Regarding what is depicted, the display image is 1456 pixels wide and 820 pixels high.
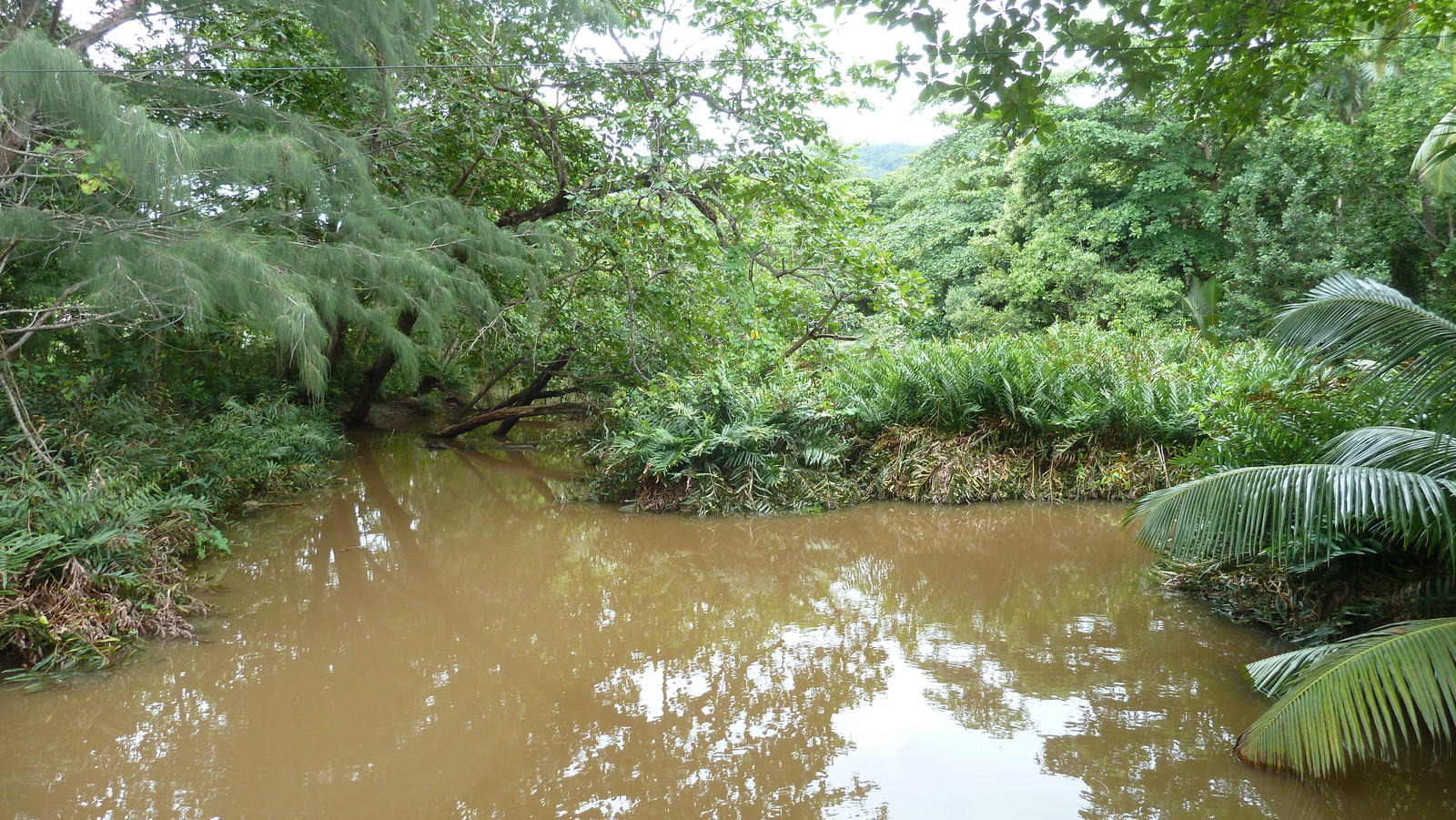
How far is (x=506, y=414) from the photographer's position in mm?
11055

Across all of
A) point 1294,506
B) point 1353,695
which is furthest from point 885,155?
point 1353,695

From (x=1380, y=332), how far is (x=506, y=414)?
9.70m

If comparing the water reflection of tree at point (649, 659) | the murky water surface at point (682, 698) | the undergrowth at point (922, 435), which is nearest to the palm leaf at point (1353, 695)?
the murky water surface at point (682, 698)

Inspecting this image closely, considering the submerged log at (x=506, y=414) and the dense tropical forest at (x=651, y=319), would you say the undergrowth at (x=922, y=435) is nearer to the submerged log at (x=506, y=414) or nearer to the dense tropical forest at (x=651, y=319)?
the dense tropical forest at (x=651, y=319)

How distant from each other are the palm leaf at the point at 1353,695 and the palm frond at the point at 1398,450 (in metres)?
0.87

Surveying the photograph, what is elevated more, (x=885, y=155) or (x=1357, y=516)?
(x=885, y=155)

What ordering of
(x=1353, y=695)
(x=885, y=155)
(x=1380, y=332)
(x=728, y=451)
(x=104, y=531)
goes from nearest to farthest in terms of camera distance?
(x=1353, y=695)
(x=1380, y=332)
(x=104, y=531)
(x=728, y=451)
(x=885, y=155)

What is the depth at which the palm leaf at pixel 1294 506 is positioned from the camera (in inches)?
117

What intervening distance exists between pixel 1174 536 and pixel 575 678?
110 inches

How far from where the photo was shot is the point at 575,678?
387 cm

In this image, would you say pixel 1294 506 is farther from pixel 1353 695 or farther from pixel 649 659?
pixel 649 659

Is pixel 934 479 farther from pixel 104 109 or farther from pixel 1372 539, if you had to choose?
pixel 104 109

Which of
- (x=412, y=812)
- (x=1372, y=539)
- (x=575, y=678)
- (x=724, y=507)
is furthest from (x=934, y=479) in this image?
(x=412, y=812)

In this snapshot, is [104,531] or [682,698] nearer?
[682,698]
